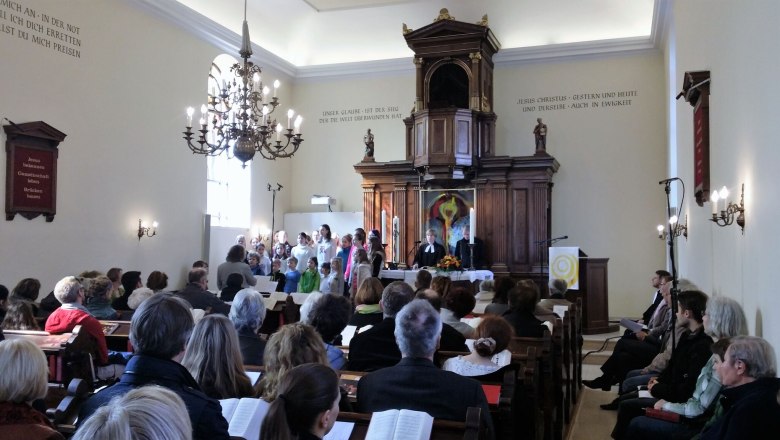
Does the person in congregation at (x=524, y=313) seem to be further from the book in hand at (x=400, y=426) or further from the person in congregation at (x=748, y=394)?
the book in hand at (x=400, y=426)

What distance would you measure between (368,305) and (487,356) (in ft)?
5.46

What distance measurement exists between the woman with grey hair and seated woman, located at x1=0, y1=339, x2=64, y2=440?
1507 millimetres

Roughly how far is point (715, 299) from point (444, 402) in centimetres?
207

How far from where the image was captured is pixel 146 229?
10.4 m

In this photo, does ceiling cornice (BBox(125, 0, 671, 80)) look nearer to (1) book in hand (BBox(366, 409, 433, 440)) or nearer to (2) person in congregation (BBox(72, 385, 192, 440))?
(1) book in hand (BBox(366, 409, 433, 440))

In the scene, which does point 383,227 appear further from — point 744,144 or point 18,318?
point 744,144

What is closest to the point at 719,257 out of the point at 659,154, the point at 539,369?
the point at 539,369

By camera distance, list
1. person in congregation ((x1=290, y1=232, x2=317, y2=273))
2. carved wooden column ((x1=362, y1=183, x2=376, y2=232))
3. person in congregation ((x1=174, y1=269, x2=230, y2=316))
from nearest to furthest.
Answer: person in congregation ((x1=174, y1=269, x2=230, y2=316)) → person in congregation ((x1=290, y1=232, x2=317, y2=273)) → carved wooden column ((x1=362, y1=183, x2=376, y2=232))

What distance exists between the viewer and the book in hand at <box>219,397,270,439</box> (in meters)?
2.57

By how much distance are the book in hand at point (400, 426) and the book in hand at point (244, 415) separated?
43 cm

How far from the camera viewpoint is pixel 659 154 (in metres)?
12.5

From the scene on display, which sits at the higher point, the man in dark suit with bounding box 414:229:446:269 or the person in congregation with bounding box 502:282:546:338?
the man in dark suit with bounding box 414:229:446:269

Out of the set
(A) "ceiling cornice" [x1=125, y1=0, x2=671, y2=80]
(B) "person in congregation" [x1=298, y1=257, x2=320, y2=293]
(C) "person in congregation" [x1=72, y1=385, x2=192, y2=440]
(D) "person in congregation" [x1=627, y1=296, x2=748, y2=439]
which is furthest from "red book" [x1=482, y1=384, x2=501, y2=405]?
(A) "ceiling cornice" [x1=125, y1=0, x2=671, y2=80]

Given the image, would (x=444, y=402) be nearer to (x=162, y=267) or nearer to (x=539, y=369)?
(x=539, y=369)
